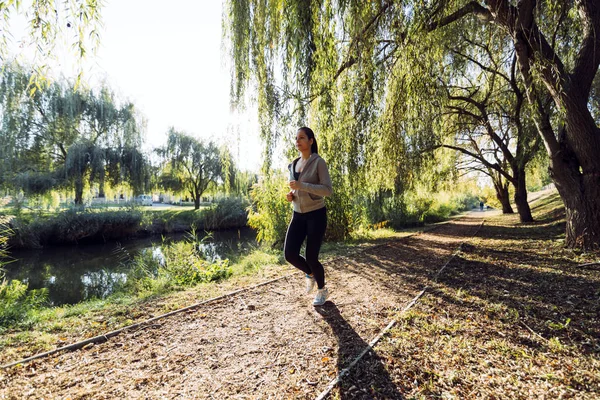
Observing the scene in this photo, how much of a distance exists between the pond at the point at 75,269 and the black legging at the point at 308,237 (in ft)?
11.5

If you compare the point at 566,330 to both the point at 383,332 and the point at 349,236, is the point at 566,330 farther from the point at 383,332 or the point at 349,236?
the point at 349,236

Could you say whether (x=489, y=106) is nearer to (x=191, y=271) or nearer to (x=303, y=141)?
(x=303, y=141)

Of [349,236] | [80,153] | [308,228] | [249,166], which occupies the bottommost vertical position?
[349,236]

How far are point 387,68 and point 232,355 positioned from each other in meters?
4.78

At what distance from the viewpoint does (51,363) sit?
2.07 metres

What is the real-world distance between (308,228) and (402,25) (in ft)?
9.77

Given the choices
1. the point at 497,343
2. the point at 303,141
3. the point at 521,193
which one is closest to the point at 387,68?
the point at 303,141

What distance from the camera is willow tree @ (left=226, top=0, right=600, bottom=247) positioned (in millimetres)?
3834

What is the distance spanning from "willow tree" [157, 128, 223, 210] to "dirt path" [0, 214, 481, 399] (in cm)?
1990

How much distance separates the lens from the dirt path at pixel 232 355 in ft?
5.75

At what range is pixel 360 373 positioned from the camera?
1.83 m

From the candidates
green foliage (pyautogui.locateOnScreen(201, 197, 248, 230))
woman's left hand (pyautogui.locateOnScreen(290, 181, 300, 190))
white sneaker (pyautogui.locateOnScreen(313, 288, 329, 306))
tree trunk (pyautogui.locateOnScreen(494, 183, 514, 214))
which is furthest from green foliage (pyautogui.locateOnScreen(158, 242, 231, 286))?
tree trunk (pyautogui.locateOnScreen(494, 183, 514, 214))

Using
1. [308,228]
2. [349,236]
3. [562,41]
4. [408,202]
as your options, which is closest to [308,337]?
[308,228]

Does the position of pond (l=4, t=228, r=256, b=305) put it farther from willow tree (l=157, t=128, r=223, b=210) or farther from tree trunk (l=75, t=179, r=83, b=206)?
willow tree (l=157, t=128, r=223, b=210)
